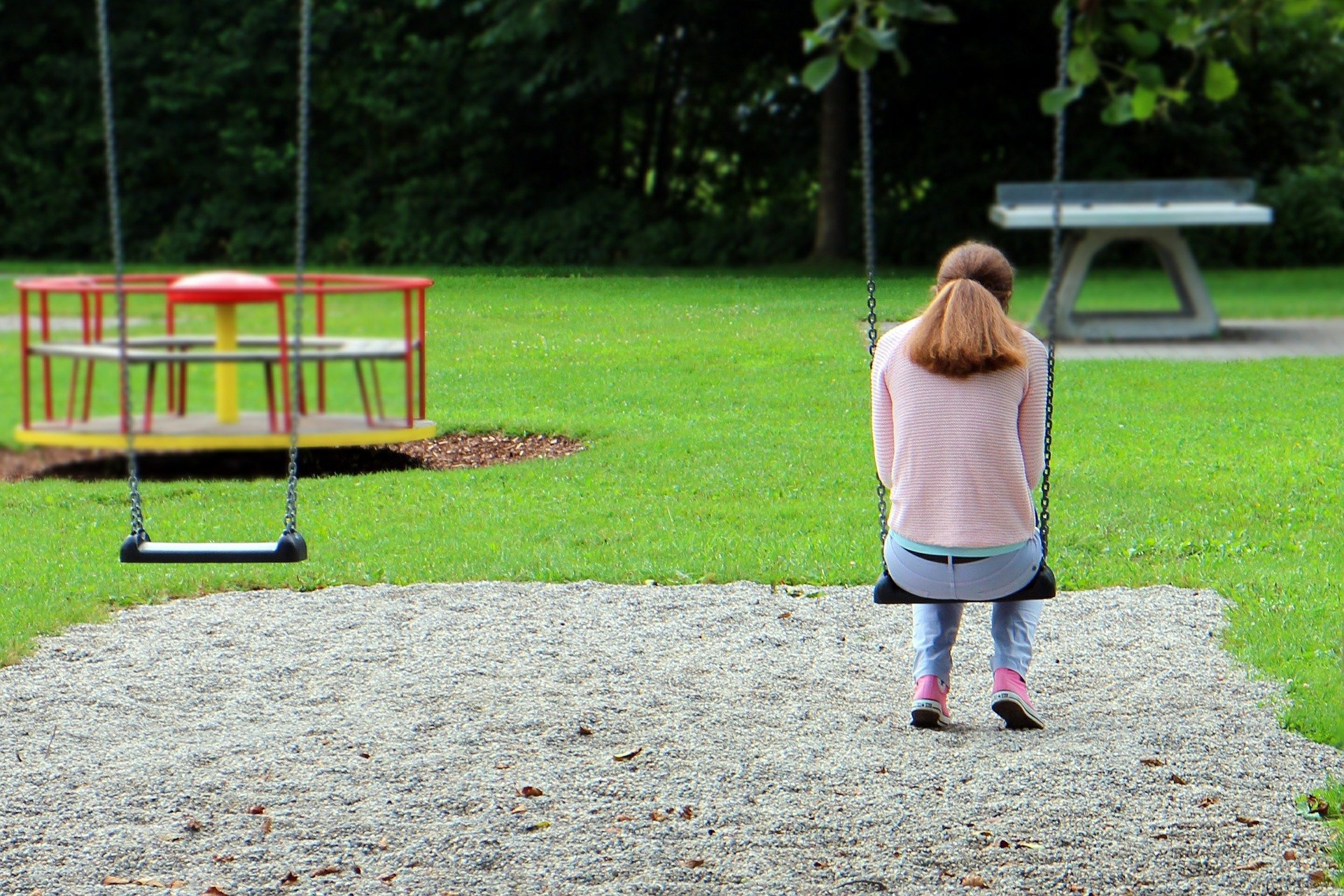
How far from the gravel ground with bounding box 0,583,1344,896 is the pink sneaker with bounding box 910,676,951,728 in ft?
0.24

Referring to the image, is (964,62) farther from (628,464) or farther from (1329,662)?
(1329,662)

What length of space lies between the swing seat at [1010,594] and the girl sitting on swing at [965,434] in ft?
0.05

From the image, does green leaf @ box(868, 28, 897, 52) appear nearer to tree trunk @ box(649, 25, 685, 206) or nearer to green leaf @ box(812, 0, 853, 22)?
green leaf @ box(812, 0, 853, 22)

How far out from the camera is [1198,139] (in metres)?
20.9

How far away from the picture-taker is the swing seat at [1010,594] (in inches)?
171

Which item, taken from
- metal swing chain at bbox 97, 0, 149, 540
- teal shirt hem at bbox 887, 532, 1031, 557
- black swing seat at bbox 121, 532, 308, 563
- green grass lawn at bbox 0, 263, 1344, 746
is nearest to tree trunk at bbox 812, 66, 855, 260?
green grass lawn at bbox 0, 263, 1344, 746

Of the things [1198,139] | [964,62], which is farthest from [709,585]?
[1198,139]

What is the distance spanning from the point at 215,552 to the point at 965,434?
6.36 feet

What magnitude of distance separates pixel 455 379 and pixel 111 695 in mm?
2186

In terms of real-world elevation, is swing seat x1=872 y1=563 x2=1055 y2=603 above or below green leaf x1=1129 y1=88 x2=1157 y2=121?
below

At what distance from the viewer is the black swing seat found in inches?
140

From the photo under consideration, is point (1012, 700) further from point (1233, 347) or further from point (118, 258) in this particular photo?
point (1233, 347)

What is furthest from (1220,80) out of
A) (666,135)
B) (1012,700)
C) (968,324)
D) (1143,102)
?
(666,135)

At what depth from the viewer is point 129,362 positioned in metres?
2.51
